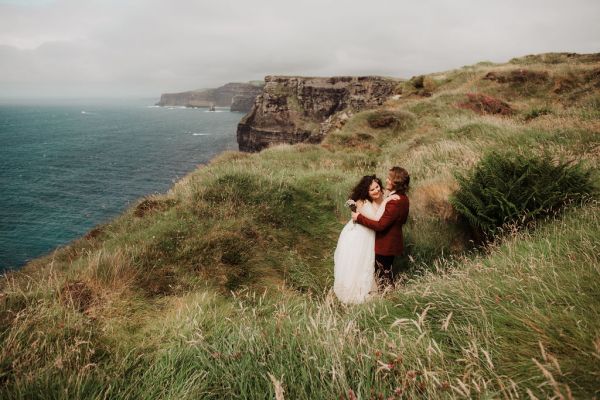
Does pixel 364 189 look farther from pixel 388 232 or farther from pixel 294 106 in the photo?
pixel 294 106

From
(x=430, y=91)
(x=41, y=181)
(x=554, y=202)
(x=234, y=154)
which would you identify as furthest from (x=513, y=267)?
(x=41, y=181)

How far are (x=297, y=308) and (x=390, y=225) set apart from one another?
2.39 m

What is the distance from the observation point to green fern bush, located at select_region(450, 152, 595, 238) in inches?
221

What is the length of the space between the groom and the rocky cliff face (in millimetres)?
104590

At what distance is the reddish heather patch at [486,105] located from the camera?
61.8ft

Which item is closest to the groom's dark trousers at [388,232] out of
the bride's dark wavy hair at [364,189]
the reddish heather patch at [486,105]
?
the bride's dark wavy hair at [364,189]

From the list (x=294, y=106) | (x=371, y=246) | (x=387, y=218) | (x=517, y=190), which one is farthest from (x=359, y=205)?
(x=294, y=106)

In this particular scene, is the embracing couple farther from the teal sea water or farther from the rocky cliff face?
the rocky cliff face

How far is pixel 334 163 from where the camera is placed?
14773mm

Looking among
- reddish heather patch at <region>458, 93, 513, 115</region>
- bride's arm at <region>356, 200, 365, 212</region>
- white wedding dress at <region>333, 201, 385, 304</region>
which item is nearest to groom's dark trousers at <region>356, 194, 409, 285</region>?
white wedding dress at <region>333, 201, 385, 304</region>

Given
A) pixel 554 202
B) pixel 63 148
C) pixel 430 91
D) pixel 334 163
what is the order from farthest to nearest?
pixel 63 148, pixel 430 91, pixel 334 163, pixel 554 202

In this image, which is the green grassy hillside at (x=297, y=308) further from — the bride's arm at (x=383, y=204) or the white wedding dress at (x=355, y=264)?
the bride's arm at (x=383, y=204)

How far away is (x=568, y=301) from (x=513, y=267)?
95 centimetres

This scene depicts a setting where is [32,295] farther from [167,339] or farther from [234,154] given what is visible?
[234,154]
